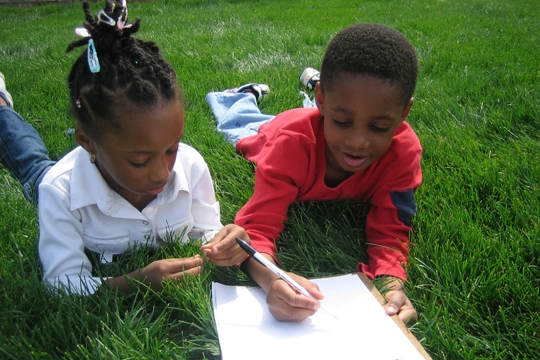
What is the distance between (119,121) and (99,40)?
29cm

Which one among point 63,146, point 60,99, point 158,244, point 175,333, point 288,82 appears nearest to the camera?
point 175,333

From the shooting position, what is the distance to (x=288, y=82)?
3.85 m

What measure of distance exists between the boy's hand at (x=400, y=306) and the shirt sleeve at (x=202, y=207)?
0.80 m

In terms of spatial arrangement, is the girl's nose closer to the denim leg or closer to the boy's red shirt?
the boy's red shirt

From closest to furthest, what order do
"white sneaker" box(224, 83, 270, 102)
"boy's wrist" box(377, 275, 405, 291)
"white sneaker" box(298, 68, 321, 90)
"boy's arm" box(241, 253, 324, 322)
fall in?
"boy's arm" box(241, 253, 324, 322)
"boy's wrist" box(377, 275, 405, 291)
"white sneaker" box(224, 83, 270, 102)
"white sneaker" box(298, 68, 321, 90)

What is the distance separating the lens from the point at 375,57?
1.79 metres

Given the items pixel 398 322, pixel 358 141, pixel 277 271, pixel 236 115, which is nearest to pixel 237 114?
pixel 236 115

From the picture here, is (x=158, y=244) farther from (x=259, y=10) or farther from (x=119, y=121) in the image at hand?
(x=259, y=10)

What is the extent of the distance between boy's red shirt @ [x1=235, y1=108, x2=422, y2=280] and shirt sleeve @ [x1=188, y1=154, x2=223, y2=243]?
135 millimetres

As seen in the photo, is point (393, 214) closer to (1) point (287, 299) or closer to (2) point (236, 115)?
(1) point (287, 299)

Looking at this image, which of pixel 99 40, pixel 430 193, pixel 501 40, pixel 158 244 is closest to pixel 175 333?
pixel 158 244

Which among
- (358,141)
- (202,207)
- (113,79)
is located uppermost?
(113,79)

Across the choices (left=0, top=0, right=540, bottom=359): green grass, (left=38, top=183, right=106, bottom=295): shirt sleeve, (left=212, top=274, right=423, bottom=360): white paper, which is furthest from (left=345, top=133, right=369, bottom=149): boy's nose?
(left=38, top=183, right=106, bottom=295): shirt sleeve

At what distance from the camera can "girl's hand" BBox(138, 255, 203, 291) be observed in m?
1.69
